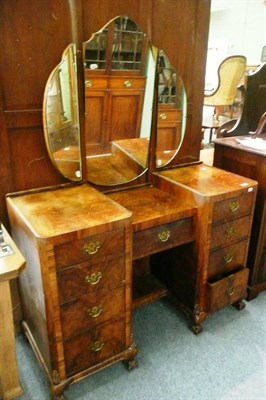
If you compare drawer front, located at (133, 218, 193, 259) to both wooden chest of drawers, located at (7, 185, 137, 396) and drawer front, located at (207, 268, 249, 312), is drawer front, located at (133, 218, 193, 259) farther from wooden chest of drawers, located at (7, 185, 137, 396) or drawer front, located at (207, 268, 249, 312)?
drawer front, located at (207, 268, 249, 312)

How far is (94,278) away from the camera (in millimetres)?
1268

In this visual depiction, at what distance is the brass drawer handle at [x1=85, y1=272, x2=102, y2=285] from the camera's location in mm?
1252

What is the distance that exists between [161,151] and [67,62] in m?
0.70

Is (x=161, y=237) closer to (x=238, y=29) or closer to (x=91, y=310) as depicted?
(x=91, y=310)

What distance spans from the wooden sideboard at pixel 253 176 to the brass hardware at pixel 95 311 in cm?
101

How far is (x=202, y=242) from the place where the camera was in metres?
1.58

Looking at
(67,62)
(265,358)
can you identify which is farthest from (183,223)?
(67,62)

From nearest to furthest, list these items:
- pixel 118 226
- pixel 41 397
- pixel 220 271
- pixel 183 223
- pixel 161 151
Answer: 1. pixel 118 226
2. pixel 41 397
3. pixel 183 223
4. pixel 220 271
5. pixel 161 151

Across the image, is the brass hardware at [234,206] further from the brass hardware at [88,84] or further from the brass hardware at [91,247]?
the brass hardware at [88,84]

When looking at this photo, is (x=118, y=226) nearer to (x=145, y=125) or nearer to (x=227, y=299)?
(x=145, y=125)

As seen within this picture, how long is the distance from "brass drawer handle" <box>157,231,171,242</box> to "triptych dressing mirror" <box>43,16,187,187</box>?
43cm

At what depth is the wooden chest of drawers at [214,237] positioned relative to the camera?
61.1 inches

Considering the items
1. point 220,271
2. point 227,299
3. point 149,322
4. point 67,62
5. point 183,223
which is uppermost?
point 67,62

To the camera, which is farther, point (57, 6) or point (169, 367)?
point (169, 367)
